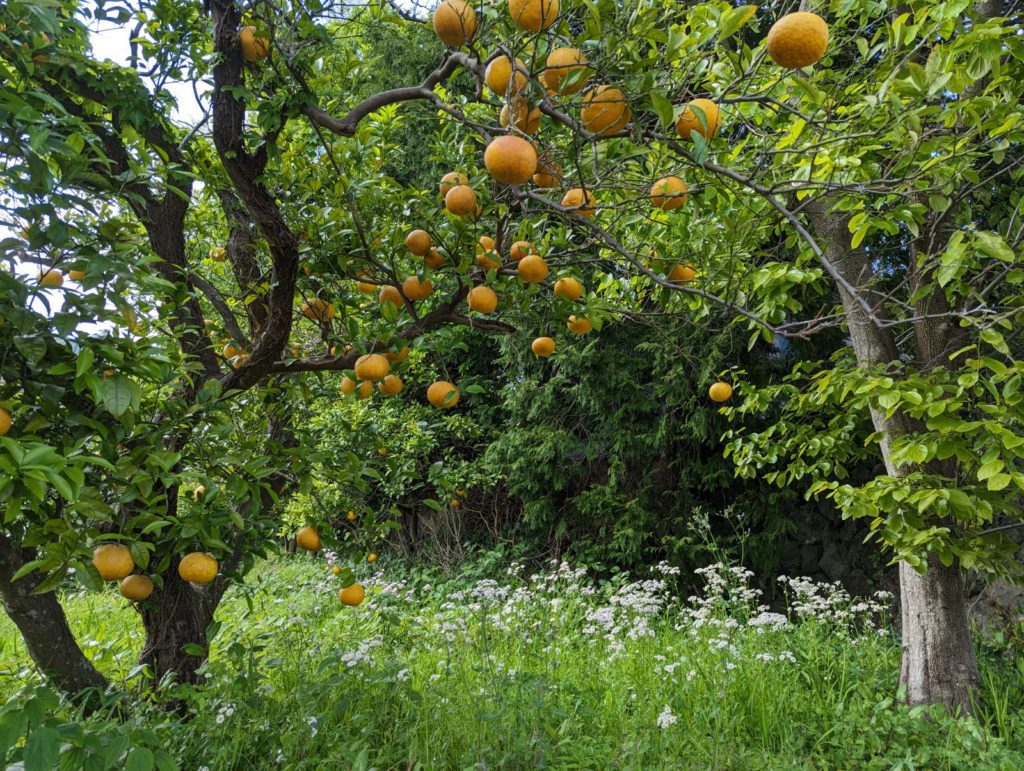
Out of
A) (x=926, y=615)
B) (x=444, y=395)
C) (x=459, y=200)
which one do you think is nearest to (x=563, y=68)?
(x=459, y=200)

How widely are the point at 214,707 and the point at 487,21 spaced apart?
227 centimetres

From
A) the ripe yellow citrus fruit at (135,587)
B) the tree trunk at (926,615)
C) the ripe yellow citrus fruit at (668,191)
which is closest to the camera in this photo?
the ripe yellow citrus fruit at (668,191)

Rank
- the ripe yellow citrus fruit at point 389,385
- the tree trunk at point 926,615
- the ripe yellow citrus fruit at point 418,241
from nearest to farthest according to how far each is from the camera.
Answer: the ripe yellow citrus fruit at point 418,241 < the ripe yellow citrus fruit at point 389,385 < the tree trunk at point 926,615

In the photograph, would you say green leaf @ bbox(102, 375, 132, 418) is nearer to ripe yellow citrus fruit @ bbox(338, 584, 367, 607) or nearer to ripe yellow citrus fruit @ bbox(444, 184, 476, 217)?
ripe yellow citrus fruit @ bbox(444, 184, 476, 217)

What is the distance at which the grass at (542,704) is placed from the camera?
2109 millimetres

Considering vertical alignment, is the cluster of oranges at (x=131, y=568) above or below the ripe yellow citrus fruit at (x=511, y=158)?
below

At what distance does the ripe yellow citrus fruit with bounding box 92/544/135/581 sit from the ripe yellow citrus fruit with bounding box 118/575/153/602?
25 cm

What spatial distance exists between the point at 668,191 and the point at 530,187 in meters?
0.66

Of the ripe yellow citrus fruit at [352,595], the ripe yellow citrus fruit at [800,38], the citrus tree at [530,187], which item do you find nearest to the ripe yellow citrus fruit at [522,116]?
the citrus tree at [530,187]

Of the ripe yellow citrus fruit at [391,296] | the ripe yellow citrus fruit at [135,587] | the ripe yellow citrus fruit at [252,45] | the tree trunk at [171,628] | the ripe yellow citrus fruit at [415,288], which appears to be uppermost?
the ripe yellow citrus fruit at [252,45]

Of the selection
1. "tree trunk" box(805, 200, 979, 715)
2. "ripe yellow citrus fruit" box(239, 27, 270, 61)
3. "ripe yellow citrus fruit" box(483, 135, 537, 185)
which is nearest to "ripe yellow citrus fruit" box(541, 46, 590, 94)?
"ripe yellow citrus fruit" box(483, 135, 537, 185)

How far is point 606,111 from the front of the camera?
3.98 ft

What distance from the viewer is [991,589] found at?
4.52m

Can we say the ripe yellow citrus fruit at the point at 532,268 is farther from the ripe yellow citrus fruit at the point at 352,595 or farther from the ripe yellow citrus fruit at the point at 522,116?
the ripe yellow citrus fruit at the point at 352,595
